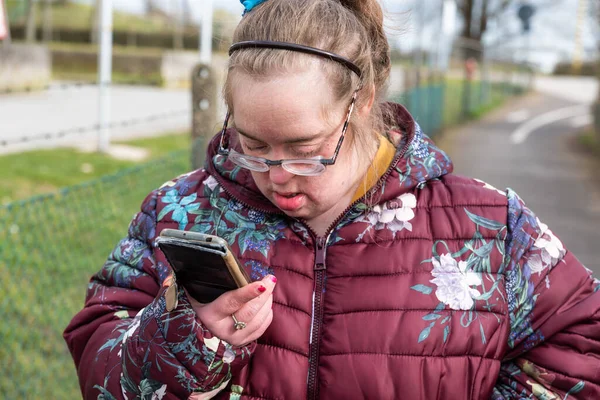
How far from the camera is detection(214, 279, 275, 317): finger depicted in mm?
1589

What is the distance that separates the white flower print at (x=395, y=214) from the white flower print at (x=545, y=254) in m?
0.30

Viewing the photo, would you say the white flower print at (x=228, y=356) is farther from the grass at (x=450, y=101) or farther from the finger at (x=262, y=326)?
the grass at (x=450, y=101)

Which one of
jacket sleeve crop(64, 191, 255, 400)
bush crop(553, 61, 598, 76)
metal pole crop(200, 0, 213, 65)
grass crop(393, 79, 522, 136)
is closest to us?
jacket sleeve crop(64, 191, 255, 400)

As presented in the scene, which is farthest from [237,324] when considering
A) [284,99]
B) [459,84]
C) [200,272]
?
[459,84]

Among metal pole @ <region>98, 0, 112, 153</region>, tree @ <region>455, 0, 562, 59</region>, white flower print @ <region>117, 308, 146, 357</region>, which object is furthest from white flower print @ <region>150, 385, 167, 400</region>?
tree @ <region>455, 0, 562, 59</region>

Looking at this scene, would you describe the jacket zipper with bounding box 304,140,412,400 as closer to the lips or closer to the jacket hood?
the jacket hood

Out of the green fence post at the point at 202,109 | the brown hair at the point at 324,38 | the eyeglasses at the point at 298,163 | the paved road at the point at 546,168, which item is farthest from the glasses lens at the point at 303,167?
the paved road at the point at 546,168

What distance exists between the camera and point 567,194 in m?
9.33

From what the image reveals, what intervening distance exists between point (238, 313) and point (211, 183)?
0.48 m

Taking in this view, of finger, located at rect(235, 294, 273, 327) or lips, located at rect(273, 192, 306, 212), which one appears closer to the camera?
finger, located at rect(235, 294, 273, 327)

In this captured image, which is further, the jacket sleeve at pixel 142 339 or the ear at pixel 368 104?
the ear at pixel 368 104

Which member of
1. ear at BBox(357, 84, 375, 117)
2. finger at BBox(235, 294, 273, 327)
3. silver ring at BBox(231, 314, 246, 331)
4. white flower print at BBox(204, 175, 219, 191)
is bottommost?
silver ring at BBox(231, 314, 246, 331)

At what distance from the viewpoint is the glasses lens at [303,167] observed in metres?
1.75

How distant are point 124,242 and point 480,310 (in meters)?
0.91
